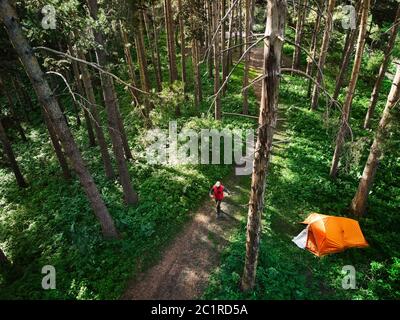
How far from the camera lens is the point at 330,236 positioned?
12.1 metres

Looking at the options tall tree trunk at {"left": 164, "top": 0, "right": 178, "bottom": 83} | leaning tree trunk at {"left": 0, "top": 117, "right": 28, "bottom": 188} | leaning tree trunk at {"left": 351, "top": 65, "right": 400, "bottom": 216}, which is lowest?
leaning tree trunk at {"left": 0, "top": 117, "right": 28, "bottom": 188}

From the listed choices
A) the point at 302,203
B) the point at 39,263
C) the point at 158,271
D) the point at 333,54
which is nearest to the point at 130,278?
the point at 158,271

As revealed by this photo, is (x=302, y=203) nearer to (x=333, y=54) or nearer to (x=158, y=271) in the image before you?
(x=158, y=271)

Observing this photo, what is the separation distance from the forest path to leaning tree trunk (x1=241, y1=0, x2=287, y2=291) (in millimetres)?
2860

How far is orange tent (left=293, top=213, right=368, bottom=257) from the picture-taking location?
12086 mm

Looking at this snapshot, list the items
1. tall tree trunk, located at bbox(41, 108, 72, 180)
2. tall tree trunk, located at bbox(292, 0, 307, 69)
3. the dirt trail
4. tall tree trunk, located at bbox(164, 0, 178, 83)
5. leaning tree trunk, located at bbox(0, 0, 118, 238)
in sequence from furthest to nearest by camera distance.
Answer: tall tree trunk, located at bbox(292, 0, 307, 69) → tall tree trunk, located at bbox(164, 0, 178, 83) → tall tree trunk, located at bbox(41, 108, 72, 180) → the dirt trail → leaning tree trunk, located at bbox(0, 0, 118, 238)

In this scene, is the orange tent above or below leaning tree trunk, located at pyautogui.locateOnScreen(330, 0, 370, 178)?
below

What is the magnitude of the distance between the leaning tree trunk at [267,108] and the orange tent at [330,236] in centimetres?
404

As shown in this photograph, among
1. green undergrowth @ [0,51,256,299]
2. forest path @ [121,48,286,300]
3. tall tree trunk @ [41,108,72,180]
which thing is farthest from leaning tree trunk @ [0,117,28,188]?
forest path @ [121,48,286,300]

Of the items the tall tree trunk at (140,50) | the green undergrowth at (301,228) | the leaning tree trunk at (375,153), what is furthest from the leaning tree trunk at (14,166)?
the leaning tree trunk at (375,153)

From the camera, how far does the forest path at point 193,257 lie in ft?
35.8

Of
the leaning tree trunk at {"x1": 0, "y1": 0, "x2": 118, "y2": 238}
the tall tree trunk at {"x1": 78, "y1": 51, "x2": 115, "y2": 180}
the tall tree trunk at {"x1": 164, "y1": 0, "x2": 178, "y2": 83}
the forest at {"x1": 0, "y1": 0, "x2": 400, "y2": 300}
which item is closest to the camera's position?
the leaning tree trunk at {"x1": 0, "y1": 0, "x2": 118, "y2": 238}

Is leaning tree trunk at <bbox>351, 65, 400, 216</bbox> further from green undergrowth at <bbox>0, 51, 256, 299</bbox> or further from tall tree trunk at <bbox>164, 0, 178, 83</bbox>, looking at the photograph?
tall tree trunk at <bbox>164, 0, 178, 83</bbox>

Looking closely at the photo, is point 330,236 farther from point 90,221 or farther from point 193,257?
point 90,221
